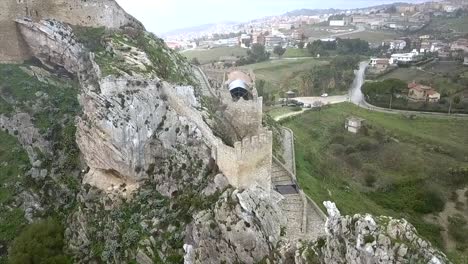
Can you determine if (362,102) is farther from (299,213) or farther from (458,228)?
(299,213)

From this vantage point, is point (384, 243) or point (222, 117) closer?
point (384, 243)

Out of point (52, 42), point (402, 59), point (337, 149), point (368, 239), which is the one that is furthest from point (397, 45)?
point (368, 239)

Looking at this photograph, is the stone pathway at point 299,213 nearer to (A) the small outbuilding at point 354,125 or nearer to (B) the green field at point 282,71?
(A) the small outbuilding at point 354,125

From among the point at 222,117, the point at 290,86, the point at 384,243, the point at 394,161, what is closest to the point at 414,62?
the point at 290,86

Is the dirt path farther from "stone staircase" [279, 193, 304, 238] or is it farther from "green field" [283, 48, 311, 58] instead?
"green field" [283, 48, 311, 58]

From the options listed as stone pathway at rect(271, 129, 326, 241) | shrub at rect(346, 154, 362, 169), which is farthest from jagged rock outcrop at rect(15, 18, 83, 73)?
shrub at rect(346, 154, 362, 169)

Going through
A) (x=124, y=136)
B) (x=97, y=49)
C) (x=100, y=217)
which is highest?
(x=97, y=49)

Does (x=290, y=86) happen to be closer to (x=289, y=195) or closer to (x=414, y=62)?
(x=414, y=62)
